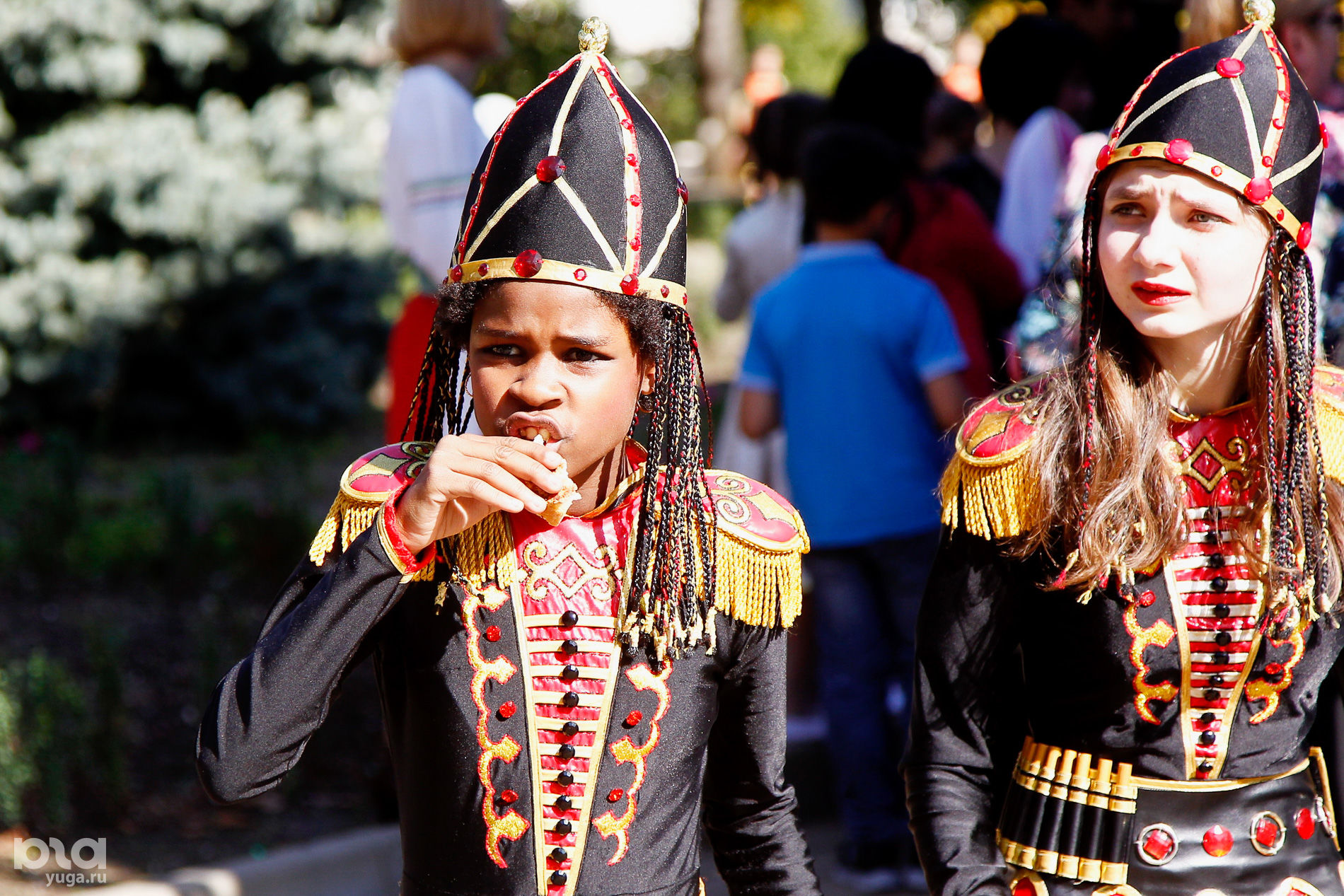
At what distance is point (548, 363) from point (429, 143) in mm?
2477

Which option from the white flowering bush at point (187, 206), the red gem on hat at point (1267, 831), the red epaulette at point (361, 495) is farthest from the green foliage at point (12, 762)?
the white flowering bush at point (187, 206)

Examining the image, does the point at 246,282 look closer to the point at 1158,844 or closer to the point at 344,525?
the point at 344,525

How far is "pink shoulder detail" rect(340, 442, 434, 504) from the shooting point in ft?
6.39

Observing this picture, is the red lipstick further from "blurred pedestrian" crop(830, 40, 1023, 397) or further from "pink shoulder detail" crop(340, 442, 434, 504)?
"blurred pedestrian" crop(830, 40, 1023, 397)

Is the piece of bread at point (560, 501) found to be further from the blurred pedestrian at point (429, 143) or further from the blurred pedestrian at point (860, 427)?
the blurred pedestrian at point (860, 427)

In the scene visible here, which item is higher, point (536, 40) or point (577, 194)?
point (536, 40)

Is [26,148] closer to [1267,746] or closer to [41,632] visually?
[41,632]

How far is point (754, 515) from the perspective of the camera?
212 centimetres

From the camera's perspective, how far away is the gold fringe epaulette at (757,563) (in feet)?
6.77

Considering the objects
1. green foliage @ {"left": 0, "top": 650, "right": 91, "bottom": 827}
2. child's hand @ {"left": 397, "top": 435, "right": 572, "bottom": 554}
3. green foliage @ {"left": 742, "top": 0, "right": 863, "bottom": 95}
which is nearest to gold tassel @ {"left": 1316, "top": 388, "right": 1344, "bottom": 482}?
child's hand @ {"left": 397, "top": 435, "right": 572, "bottom": 554}

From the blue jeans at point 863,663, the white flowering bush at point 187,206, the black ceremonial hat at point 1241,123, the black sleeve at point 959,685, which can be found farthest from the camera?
the white flowering bush at point 187,206

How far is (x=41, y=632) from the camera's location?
610 cm

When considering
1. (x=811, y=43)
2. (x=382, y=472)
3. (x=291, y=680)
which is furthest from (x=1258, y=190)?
(x=811, y=43)

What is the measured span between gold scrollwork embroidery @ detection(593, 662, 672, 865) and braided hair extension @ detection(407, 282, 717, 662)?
0.10ft
